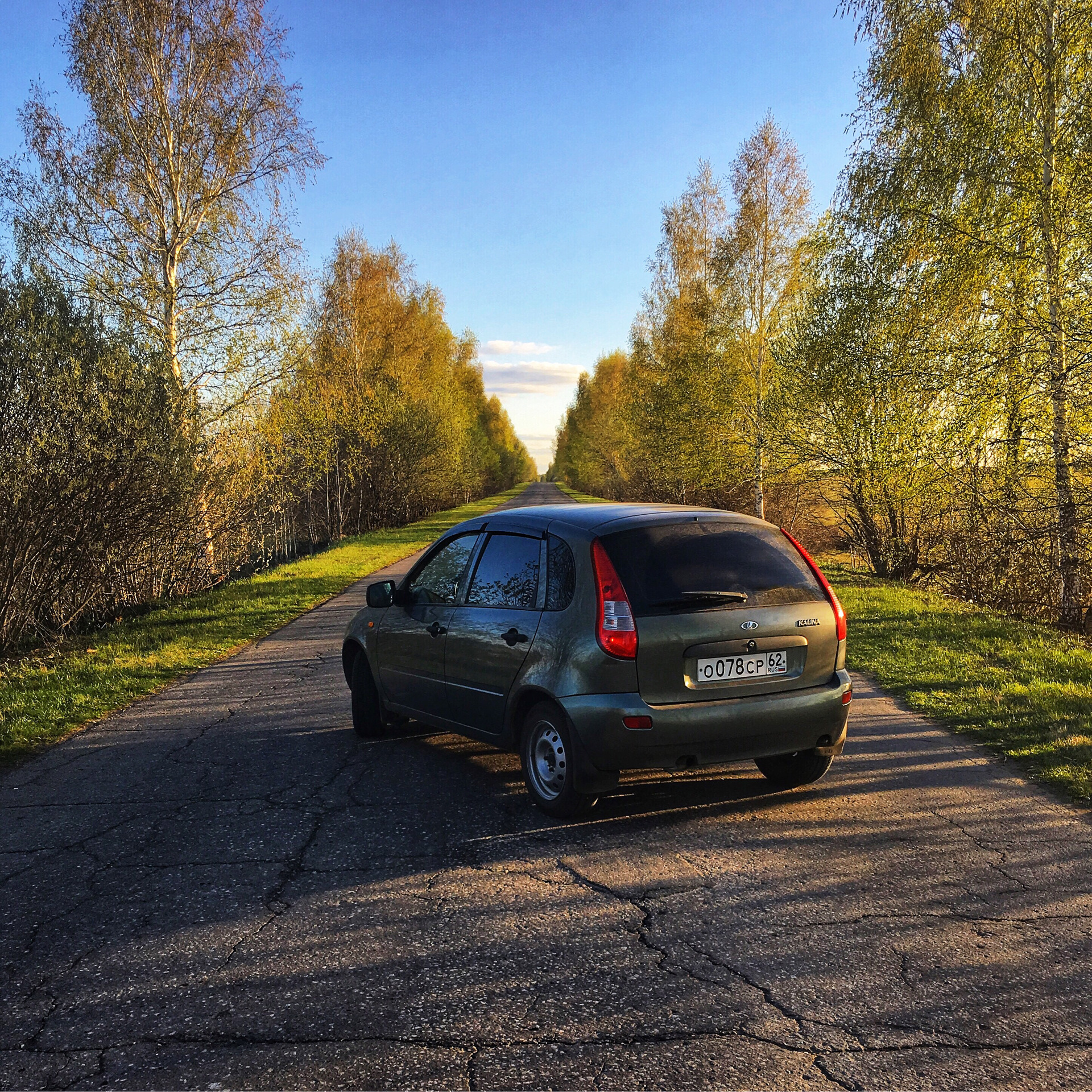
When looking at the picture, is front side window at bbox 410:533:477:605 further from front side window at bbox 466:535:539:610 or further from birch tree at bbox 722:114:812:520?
birch tree at bbox 722:114:812:520

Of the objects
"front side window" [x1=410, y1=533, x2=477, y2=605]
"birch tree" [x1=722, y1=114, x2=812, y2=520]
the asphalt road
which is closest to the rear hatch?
the asphalt road

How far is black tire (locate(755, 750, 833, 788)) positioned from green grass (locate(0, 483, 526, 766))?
5247 mm

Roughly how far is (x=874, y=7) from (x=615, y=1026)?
54.9 feet

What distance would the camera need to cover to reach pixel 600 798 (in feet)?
16.9

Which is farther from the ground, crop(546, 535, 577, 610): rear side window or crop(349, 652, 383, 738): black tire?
crop(546, 535, 577, 610): rear side window

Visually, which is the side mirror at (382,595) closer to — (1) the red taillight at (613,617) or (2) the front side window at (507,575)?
(2) the front side window at (507,575)

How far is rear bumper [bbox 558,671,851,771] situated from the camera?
175 inches

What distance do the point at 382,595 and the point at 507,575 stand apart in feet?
4.42

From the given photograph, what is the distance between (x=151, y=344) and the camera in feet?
44.7

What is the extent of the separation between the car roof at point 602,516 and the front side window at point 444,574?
0.66 feet

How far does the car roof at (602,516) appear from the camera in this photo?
492 cm

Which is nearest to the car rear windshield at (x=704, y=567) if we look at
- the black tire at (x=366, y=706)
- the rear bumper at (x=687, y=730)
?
the rear bumper at (x=687, y=730)

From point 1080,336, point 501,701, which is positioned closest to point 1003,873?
point 501,701

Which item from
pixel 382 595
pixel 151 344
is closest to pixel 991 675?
pixel 382 595
